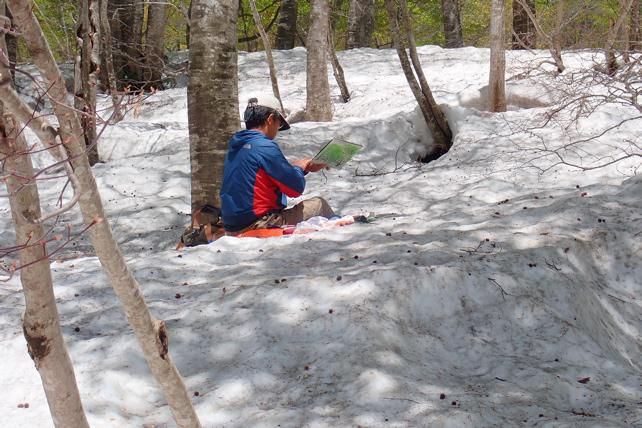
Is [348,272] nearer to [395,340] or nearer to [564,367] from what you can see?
[395,340]

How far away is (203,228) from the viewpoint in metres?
5.99

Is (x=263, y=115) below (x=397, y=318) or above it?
above

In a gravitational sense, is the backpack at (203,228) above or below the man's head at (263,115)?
below

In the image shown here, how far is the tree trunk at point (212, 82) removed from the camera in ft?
19.0

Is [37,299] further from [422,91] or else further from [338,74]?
[338,74]

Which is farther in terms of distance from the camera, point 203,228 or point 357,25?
point 357,25

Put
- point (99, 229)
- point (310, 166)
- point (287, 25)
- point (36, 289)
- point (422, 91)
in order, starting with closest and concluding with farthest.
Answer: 1. point (99, 229)
2. point (36, 289)
3. point (310, 166)
4. point (422, 91)
5. point (287, 25)

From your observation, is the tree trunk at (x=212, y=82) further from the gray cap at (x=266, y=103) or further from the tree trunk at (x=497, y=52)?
the tree trunk at (x=497, y=52)

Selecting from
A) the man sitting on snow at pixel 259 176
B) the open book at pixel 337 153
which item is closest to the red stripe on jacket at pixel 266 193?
the man sitting on snow at pixel 259 176

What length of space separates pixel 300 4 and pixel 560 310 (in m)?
21.0

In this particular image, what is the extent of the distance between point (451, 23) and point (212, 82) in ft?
42.6

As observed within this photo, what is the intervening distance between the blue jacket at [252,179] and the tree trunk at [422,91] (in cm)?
325

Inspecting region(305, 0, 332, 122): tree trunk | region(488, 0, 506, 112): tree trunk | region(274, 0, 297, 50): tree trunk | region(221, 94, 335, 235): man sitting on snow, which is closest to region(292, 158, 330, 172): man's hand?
region(221, 94, 335, 235): man sitting on snow

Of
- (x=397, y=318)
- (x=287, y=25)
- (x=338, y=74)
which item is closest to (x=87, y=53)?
(x=338, y=74)
